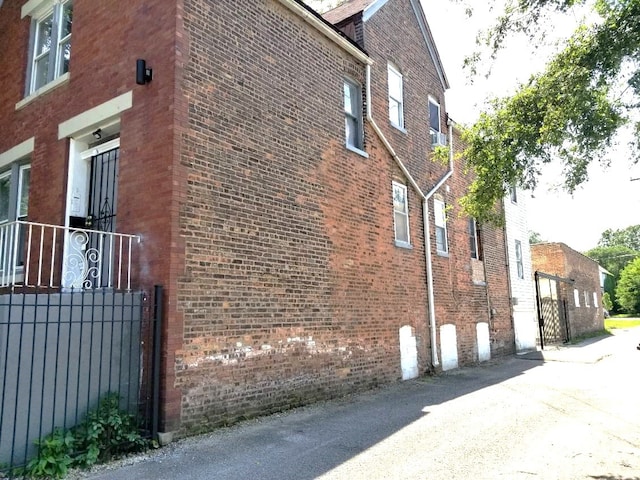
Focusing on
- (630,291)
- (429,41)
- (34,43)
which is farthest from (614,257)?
(34,43)

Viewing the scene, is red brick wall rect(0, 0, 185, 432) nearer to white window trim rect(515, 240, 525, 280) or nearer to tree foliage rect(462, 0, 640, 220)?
tree foliage rect(462, 0, 640, 220)

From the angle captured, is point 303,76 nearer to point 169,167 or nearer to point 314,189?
point 314,189

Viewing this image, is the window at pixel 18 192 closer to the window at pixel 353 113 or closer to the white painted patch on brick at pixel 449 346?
the window at pixel 353 113

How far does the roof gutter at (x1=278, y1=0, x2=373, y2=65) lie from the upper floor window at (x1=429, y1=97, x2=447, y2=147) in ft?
12.6

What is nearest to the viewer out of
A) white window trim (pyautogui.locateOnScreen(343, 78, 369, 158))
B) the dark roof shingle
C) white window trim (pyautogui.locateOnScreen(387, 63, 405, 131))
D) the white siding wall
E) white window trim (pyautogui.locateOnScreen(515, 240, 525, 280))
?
white window trim (pyautogui.locateOnScreen(343, 78, 369, 158))

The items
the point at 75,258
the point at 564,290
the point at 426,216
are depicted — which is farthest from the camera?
the point at 564,290

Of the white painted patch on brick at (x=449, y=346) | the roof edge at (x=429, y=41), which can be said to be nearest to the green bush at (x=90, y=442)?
the white painted patch on brick at (x=449, y=346)

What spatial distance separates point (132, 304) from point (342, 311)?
165 inches

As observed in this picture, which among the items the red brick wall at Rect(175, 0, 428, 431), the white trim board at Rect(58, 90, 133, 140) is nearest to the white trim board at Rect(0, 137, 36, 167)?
the white trim board at Rect(58, 90, 133, 140)

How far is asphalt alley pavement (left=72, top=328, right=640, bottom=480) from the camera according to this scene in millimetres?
5227

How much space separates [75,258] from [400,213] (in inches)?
285

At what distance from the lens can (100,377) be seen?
600 centimetres

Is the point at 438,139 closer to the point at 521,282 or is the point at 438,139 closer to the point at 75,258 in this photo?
the point at 521,282

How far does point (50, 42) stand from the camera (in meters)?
9.82
